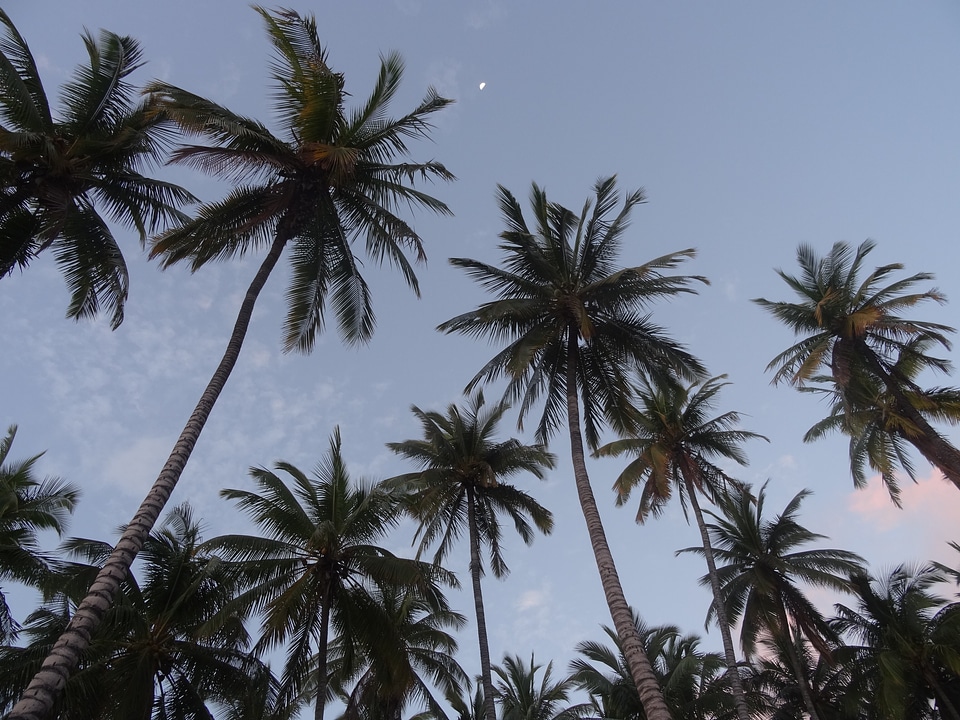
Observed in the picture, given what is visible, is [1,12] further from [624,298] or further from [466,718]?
[466,718]

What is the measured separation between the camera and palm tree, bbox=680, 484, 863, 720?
25469 millimetres

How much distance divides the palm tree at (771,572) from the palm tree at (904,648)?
56.0 inches

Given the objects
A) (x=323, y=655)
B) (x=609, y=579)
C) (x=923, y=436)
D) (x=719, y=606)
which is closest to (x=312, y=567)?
(x=323, y=655)

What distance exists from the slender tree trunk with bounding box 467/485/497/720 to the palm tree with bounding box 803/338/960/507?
14.1 m

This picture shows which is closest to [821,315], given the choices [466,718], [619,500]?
[619,500]

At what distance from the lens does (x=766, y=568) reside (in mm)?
26531

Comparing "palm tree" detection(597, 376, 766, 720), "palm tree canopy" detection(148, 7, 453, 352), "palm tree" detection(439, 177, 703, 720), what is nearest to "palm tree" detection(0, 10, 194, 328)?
"palm tree canopy" detection(148, 7, 453, 352)

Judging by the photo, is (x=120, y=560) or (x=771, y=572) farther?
(x=771, y=572)

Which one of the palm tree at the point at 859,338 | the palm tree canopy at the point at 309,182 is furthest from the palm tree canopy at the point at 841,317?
the palm tree canopy at the point at 309,182

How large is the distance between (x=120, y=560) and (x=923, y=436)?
80.7 ft

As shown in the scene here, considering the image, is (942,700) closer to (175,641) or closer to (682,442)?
(682,442)

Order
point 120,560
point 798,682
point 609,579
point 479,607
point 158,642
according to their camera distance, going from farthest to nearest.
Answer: point 798,682, point 479,607, point 158,642, point 609,579, point 120,560

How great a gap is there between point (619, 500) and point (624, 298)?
28.2 feet

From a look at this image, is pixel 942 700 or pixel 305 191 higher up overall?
pixel 305 191
